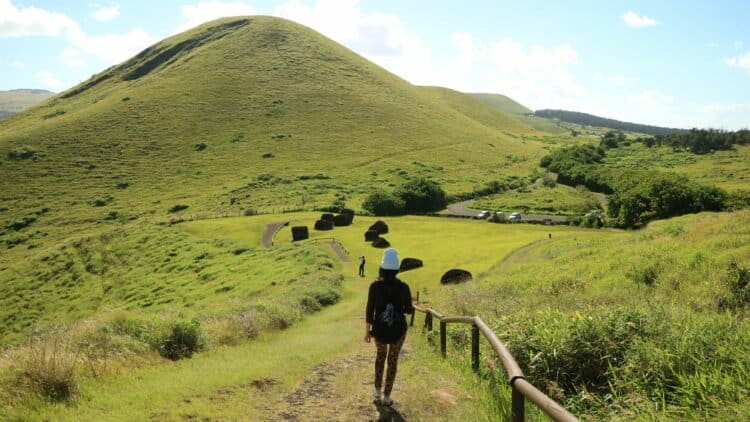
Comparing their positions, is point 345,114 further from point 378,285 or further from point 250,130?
point 378,285

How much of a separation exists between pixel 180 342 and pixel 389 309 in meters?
7.35

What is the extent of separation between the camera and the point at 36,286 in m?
66.6

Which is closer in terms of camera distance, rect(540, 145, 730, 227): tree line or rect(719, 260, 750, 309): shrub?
rect(719, 260, 750, 309): shrub

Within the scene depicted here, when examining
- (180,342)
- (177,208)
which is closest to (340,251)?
(180,342)

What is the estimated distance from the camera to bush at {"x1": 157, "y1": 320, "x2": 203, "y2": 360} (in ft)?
42.8

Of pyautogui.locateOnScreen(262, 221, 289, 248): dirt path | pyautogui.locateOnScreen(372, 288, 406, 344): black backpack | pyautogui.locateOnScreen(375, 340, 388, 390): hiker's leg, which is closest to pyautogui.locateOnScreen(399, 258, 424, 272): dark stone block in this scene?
pyautogui.locateOnScreen(262, 221, 289, 248): dirt path

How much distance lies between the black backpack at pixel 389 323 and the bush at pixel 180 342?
21.8ft

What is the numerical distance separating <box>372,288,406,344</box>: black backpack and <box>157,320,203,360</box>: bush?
6632 millimetres

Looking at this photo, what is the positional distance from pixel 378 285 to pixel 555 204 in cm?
11680

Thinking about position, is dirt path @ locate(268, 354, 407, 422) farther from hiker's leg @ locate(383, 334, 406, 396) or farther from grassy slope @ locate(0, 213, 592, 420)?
hiker's leg @ locate(383, 334, 406, 396)

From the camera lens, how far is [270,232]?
2847 inches

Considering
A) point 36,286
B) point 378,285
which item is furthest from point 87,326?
point 36,286

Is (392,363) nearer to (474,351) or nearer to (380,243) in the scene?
(474,351)

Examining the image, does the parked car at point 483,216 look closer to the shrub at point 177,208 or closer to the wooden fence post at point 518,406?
the shrub at point 177,208
